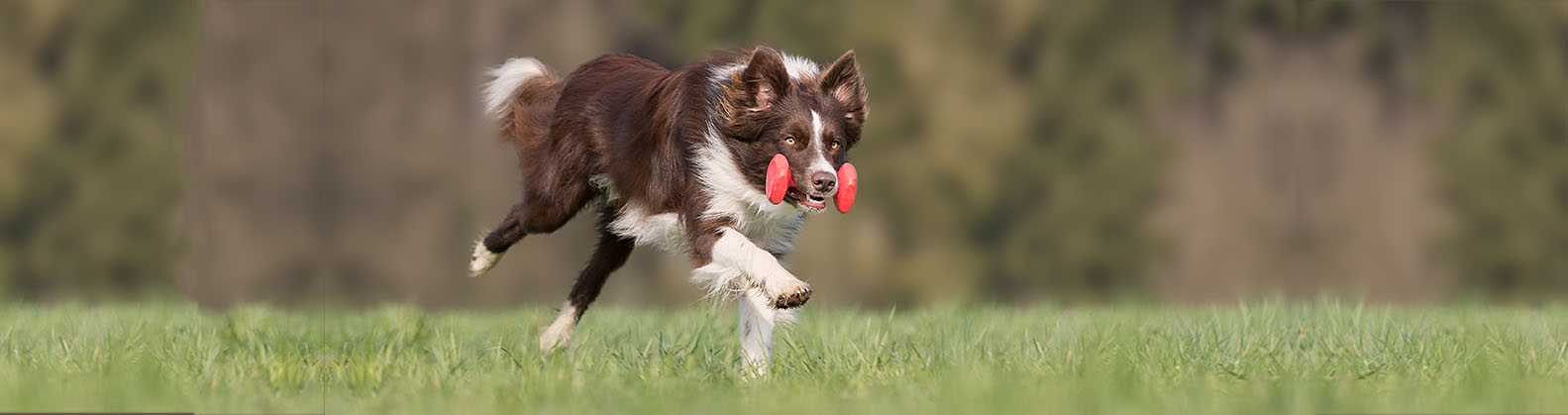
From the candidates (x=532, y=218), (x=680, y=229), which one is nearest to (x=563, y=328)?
(x=532, y=218)

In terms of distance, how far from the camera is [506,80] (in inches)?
229

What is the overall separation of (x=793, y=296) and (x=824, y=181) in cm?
38

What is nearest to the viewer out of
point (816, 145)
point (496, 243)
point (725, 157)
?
point (816, 145)

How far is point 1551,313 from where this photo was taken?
21.5 feet

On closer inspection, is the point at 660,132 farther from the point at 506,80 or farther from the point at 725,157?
the point at 506,80

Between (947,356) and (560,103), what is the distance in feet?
6.25

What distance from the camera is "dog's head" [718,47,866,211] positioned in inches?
173

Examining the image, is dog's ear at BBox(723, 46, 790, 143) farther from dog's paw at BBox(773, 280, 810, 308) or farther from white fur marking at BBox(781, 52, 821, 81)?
dog's paw at BBox(773, 280, 810, 308)

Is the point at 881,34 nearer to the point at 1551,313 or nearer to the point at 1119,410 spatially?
the point at 1551,313

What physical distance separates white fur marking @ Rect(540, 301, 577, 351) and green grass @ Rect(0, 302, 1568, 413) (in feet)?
0.28

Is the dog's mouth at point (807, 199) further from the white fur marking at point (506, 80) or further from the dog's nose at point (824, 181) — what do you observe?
the white fur marking at point (506, 80)

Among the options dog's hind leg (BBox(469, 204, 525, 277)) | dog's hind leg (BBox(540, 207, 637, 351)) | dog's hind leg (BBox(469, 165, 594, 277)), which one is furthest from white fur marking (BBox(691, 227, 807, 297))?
dog's hind leg (BBox(469, 204, 525, 277))

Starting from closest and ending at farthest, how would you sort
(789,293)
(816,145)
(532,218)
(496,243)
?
(789,293), (816,145), (532,218), (496,243)

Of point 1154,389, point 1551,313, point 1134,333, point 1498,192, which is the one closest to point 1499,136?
point 1498,192
